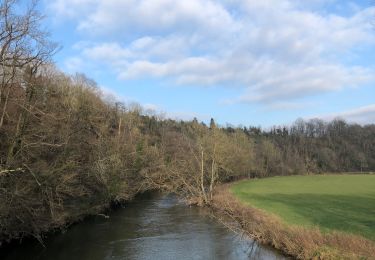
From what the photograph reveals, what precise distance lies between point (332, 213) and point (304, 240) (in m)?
13.3

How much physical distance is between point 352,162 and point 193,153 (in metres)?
108

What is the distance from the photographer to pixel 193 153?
52969 mm

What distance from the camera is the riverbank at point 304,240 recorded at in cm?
1883

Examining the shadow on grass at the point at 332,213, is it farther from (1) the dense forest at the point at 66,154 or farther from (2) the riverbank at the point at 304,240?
(1) the dense forest at the point at 66,154

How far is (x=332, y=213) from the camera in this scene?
33031 mm

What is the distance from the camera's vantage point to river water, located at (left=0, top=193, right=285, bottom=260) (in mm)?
23703

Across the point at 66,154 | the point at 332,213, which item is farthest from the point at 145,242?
the point at 332,213

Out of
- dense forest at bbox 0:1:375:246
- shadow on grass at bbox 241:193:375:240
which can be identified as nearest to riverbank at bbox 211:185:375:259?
shadow on grass at bbox 241:193:375:240

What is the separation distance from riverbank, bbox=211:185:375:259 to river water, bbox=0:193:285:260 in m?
0.72

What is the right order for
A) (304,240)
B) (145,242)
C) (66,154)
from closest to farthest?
(304,240)
(145,242)
(66,154)

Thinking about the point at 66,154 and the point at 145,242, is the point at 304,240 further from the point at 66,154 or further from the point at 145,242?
the point at 66,154

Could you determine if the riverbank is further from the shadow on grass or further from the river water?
the shadow on grass

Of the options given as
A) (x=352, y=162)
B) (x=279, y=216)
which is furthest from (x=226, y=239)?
(x=352, y=162)

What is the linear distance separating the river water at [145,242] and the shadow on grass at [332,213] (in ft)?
16.2
